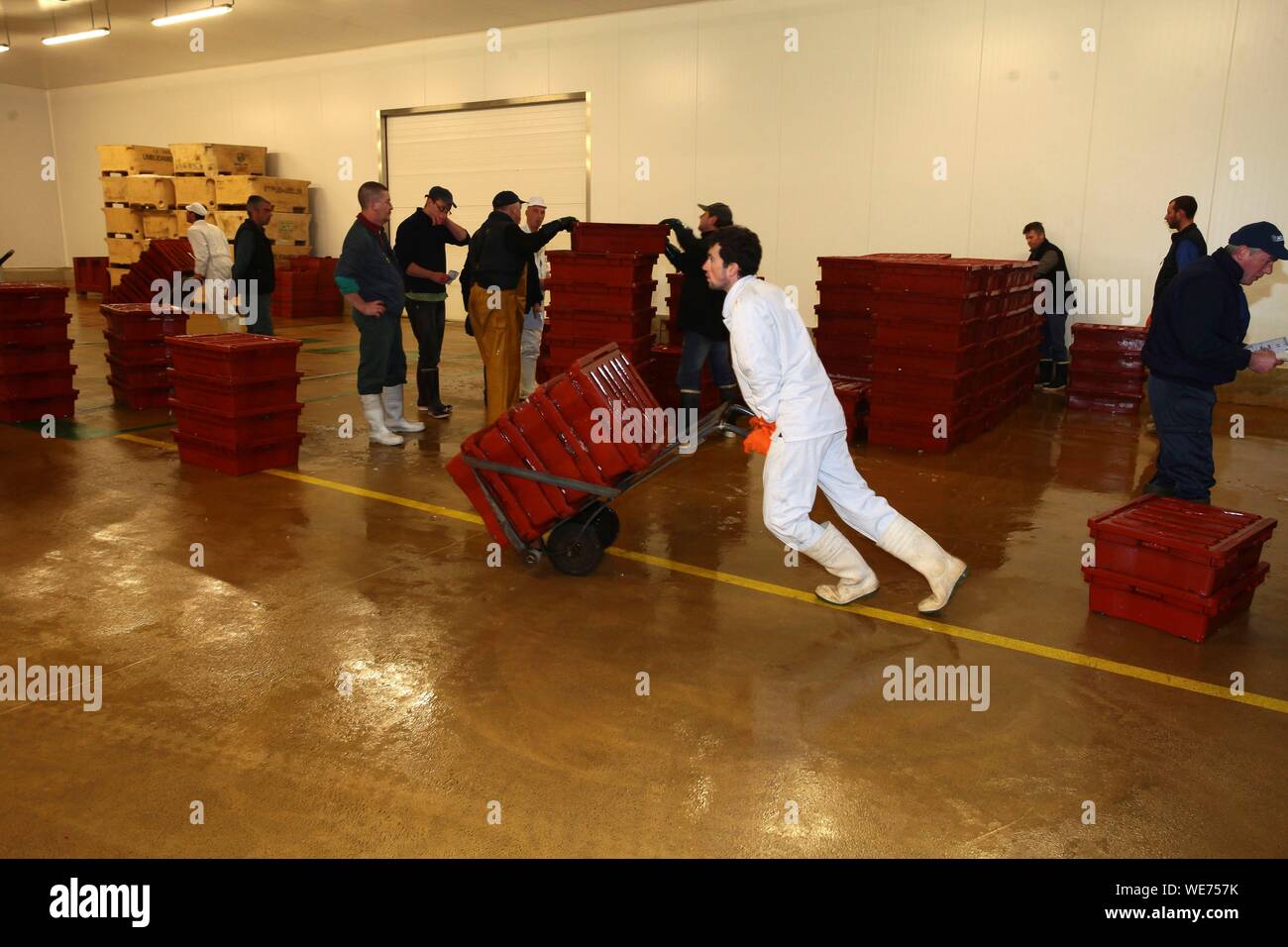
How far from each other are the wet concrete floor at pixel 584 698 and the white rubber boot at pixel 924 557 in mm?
151

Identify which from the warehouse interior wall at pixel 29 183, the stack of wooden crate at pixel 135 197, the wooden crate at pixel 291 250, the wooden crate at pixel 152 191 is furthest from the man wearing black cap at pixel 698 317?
the warehouse interior wall at pixel 29 183

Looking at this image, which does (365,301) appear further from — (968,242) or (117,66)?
(117,66)

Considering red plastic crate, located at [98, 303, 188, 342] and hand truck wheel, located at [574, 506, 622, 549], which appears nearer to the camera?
hand truck wheel, located at [574, 506, 622, 549]

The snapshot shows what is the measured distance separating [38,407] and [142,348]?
3.67ft

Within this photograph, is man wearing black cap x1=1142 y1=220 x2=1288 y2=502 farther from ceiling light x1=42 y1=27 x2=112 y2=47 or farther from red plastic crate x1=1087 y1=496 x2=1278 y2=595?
ceiling light x1=42 y1=27 x2=112 y2=47

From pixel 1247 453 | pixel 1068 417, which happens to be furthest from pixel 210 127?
pixel 1247 453

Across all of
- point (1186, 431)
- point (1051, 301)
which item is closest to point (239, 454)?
point (1186, 431)

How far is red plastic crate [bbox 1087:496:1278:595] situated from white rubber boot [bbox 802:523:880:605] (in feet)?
3.82

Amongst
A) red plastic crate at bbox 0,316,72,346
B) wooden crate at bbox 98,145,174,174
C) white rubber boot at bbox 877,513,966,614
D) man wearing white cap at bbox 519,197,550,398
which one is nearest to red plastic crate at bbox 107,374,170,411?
red plastic crate at bbox 0,316,72,346

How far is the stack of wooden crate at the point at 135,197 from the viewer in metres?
20.8

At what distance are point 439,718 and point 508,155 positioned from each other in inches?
593

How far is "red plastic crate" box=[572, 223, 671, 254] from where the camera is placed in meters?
9.41

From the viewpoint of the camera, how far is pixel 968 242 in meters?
12.9

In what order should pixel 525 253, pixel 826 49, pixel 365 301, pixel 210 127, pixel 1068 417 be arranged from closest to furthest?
pixel 365 301, pixel 525 253, pixel 1068 417, pixel 826 49, pixel 210 127
